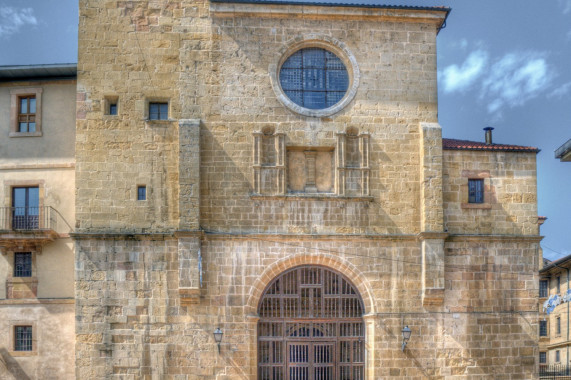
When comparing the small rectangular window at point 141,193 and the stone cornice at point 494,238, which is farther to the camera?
the stone cornice at point 494,238

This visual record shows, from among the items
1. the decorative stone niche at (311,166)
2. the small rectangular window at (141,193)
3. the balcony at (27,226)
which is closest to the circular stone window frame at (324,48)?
the decorative stone niche at (311,166)

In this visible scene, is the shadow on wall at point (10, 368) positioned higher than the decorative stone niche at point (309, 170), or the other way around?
the decorative stone niche at point (309, 170)

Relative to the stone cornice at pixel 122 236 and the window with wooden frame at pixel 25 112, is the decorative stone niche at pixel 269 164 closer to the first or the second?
the stone cornice at pixel 122 236

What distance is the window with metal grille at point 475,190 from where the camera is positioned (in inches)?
928

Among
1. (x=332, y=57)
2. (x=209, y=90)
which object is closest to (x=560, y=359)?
(x=332, y=57)

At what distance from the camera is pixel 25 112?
80.8 ft

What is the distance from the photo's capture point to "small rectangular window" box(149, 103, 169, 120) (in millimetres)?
23234

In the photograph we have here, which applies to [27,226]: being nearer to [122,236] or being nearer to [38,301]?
[38,301]

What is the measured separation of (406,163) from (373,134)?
1.51m

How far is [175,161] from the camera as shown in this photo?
22.8 m

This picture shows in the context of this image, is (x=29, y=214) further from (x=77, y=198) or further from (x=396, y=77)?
(x=396, y=77)

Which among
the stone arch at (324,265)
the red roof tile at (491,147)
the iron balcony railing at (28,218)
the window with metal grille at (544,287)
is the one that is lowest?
the window with metal grille at (544,287)

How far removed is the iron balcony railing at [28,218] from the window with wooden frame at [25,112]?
269 centimetres

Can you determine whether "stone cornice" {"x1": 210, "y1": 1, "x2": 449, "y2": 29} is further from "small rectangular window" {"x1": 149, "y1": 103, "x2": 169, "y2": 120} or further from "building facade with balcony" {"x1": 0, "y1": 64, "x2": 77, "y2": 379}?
"building facade with balcony" {"x1": 0, "y1": 64, "x2": 77, "y2": 379}
